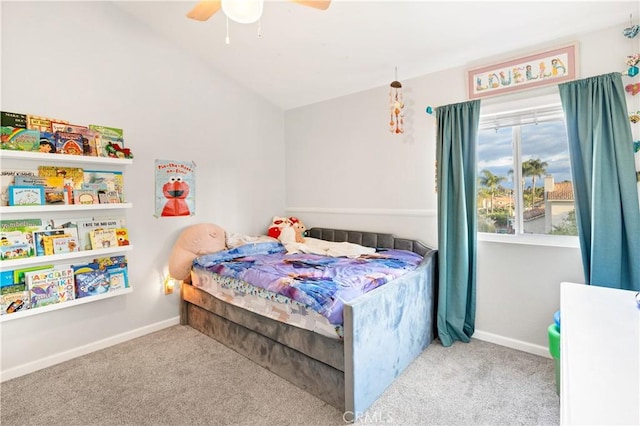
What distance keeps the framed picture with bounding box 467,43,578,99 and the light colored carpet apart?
208 cm

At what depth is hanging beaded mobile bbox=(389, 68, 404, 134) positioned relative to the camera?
3021mm

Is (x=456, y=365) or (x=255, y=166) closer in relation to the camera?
(x=456, y=365)

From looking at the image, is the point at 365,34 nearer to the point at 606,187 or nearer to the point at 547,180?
the point at 547,180

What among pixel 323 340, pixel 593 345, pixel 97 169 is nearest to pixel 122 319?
pixel 97 169

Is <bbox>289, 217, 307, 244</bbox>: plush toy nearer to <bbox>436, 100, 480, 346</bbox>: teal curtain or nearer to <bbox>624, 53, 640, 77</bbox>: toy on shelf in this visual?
<bbox>436, 100, 480, 346</bbox>: teal curtain

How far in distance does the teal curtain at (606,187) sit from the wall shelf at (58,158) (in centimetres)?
348

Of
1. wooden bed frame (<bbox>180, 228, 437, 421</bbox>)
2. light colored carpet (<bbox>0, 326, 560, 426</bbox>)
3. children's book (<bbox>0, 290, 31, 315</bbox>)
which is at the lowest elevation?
light colored carpet (<bbox>0, 326, 560, 426</bbox>)

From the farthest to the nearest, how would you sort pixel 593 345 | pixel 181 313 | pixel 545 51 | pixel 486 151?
pixel 181 313, pixel 486 151, pixel 545 51, pixel 593 345

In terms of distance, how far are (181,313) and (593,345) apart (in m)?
3.25

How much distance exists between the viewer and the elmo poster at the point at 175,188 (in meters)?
3.10

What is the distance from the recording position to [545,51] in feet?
7.69

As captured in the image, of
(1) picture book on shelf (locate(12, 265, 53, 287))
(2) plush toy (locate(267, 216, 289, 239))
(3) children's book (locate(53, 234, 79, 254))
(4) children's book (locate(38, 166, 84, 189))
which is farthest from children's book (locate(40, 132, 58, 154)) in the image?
(2) plush toy (locate(267, 216, 289, 239))

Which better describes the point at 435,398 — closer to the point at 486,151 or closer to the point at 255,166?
the point at 486,151

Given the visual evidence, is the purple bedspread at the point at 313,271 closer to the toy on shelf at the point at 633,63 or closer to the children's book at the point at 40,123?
the children's book at the point at 40,123
